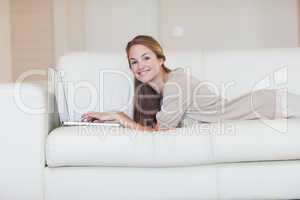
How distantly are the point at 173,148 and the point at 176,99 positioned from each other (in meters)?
0.41

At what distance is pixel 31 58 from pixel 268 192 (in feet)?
11.6

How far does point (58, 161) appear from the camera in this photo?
2.09 m

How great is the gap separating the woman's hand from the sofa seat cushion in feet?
0.94

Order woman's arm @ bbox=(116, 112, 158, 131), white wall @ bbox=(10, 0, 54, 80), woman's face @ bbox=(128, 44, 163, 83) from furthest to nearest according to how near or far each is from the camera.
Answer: white wall @ bbox=(10, 0, 54, 80)
woman's face @ bbox=(128, 44, 163, 83)
woman's arm @ bbox=(116, 112, 158, 131)

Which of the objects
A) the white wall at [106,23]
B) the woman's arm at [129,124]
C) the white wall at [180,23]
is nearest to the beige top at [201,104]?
the woman's arm at [129,124]

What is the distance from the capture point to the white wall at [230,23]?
4.84m

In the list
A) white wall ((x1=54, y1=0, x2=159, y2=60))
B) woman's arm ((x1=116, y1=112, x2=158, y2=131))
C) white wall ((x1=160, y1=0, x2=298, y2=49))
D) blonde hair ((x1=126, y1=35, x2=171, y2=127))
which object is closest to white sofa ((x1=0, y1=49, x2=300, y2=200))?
woman's arm ((x1=116, y1=112, x2=158, y2=131))

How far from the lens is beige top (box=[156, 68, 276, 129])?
2.42 meters

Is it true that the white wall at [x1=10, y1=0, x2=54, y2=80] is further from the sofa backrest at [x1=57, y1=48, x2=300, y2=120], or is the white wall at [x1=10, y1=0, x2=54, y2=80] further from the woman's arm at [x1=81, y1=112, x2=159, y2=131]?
the woman's arm at [x1=81, y1=112, x2=159, y2=131]

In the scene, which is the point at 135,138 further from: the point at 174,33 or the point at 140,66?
the point at 174,33

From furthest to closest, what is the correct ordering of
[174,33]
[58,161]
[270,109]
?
[174,33], [270,109], [58,161]

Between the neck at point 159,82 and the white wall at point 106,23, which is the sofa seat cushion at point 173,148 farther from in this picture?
the white wall at point 106,23

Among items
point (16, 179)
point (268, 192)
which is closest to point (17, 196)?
point (16, 179)

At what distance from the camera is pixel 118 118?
2.37 m
